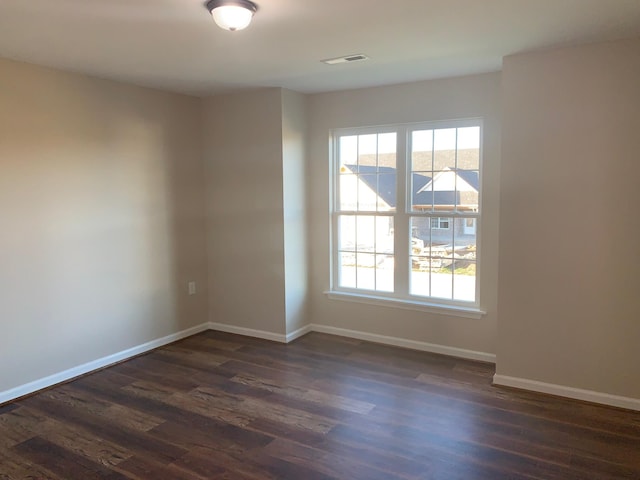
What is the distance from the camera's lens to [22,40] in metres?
2.89

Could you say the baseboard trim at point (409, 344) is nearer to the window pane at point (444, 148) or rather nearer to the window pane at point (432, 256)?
the window pane at point (432, 256)

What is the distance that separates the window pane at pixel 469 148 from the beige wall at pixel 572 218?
0.63 metres

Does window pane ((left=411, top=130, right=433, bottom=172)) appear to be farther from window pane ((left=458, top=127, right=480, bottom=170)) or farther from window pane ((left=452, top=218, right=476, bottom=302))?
window pane ((left=452, top=218, right=476, bottom=302))

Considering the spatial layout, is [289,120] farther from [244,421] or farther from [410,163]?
[244,421]

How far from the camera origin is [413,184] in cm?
432

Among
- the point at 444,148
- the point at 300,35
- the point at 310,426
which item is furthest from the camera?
the point at 444,148

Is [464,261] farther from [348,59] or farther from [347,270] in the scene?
[348,59]

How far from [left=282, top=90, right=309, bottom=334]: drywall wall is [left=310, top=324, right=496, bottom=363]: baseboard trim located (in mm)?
A: 294

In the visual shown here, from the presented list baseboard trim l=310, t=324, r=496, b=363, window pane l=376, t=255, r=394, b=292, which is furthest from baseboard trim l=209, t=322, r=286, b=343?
window pane l=376, t=255, r=394, b=292

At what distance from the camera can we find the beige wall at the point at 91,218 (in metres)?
3.38

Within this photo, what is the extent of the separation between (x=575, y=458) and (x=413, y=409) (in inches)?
37.7

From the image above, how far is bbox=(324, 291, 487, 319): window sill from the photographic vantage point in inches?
161

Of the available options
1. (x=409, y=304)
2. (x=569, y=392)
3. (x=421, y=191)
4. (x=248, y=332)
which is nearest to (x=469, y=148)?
(x=421, y=191)

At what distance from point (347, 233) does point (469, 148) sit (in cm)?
138
